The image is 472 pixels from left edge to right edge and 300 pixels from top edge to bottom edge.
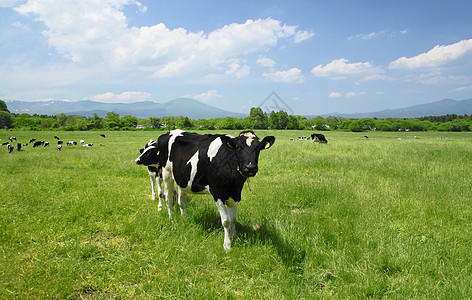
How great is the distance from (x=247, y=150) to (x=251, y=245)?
6.15 ft

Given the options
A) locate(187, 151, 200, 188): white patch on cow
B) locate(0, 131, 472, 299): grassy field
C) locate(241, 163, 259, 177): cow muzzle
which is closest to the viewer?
locate(0, 131, 472, 299): grassy field

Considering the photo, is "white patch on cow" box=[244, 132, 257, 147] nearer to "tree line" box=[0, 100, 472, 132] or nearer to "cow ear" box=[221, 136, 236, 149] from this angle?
"cow ear" box=[221, 136, 236, 149]

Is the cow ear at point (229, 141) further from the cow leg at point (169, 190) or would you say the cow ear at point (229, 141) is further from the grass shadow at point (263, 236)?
the cow leg at point (169, 190)

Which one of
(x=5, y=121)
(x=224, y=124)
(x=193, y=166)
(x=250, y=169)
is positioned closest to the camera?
(x=250, y=169)

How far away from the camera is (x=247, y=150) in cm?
414

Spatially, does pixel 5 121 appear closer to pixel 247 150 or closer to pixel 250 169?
pixel 247 150

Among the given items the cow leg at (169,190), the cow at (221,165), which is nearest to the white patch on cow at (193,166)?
the cow at (221,165)

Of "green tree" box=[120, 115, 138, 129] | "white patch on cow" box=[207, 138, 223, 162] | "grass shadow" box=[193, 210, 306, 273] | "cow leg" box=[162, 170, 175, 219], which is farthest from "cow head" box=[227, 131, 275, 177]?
"green tree" box=[120, 115, 138, 129]

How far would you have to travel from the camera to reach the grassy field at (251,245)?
11.5 feet

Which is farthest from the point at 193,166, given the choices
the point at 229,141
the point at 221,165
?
the point at 229,141

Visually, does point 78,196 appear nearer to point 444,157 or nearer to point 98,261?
point 98,261

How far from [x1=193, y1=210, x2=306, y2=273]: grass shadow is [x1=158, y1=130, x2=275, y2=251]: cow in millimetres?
341

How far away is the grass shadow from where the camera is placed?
13.9 ft

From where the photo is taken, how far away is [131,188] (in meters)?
9.12
